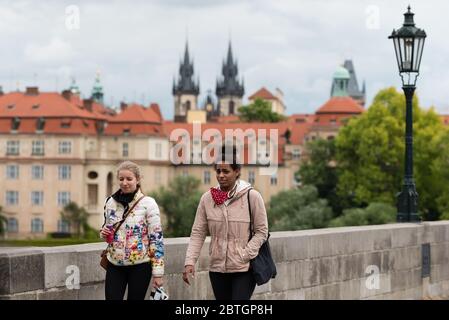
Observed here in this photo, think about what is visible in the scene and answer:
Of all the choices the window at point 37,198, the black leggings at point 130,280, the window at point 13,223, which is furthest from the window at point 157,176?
the black leggings at point 130,280

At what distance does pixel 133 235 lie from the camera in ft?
33.4

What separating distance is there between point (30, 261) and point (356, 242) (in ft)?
21.1

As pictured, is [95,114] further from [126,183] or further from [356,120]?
[126,183]

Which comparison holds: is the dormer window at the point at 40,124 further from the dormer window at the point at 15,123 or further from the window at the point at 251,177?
the window at the point at 251,177

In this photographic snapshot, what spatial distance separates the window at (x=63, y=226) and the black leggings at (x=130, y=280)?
120 meters

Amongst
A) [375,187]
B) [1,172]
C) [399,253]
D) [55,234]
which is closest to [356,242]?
[399,253]

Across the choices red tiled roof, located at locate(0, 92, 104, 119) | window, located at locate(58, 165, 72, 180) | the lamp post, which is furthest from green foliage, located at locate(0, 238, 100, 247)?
the lamp post

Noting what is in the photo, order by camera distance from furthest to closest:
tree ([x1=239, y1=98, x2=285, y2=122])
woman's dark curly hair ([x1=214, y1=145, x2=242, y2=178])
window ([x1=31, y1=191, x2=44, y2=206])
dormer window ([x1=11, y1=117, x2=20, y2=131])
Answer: tree ([x1=239, y1=98, x2=285, y2=122])
window ([x1=31, y1=191, x2=44, y2=206])
dormer window ([x1=11, y1=117, x2=20, y2=131])
woman's dark curly hair ([x1=214, y1=145, x2=242, y2=178])

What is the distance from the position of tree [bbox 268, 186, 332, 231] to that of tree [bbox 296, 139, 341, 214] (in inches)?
140

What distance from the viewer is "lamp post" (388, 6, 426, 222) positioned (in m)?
18.3

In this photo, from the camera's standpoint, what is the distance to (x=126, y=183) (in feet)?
33.2

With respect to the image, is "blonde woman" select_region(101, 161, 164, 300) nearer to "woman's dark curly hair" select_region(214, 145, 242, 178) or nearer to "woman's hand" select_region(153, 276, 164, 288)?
"woman's hand" select_region(153, 276, 164, 288)

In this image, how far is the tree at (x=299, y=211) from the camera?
83.7 m

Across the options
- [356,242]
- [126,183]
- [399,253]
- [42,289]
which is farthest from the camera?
[399,253]
